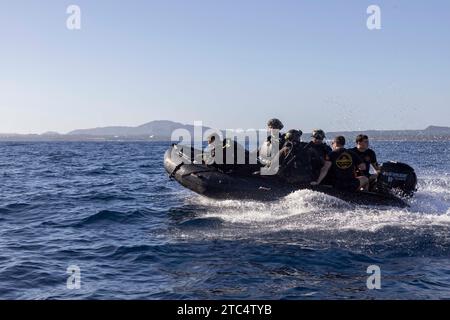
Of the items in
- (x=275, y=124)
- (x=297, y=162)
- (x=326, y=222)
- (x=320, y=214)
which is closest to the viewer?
(x=326, y=222)

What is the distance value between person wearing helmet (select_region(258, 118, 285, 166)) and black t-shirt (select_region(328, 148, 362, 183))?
1418 mm

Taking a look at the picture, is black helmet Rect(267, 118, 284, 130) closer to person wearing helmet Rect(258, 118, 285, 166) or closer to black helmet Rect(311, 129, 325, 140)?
person wearing helmet Rect(258, 118, 285, 166)

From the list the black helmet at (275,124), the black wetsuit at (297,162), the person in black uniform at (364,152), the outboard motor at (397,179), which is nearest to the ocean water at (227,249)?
the outboard motor at (397,179)

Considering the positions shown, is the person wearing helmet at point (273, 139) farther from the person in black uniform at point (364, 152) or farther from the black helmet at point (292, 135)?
the person in black uniform at point (364, 152)

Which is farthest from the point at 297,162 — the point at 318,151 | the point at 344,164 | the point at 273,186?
the point at 344,164

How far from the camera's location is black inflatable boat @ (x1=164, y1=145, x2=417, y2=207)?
1179 centimetres

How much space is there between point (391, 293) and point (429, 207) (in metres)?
6.29

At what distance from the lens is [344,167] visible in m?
12.0

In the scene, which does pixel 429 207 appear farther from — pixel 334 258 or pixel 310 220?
pixel 334 258

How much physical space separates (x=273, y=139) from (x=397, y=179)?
3.27m

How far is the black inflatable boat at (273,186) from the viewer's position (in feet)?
38.7

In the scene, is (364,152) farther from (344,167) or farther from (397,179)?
(397,179)
